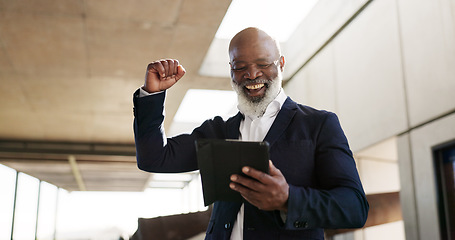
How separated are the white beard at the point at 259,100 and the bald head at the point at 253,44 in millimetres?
96

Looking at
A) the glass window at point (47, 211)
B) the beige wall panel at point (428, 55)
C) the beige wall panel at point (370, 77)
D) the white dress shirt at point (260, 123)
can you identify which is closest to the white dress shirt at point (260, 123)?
the white dress shirt at point (260, 123)

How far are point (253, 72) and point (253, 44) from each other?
98 millimetres

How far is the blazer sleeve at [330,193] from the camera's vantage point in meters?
1.47

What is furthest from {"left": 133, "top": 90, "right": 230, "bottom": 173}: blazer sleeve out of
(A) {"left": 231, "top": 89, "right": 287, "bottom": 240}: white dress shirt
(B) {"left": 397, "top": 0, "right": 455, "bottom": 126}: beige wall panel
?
(B) {"left": 397, "top": 0, "right": 455, "bottom": 126}: beige wall panel

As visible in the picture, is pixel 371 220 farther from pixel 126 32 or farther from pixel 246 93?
pixel 126 32

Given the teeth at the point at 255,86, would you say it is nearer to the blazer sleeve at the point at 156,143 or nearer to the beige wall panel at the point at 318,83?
the blazer sleeve at the point at 156,143

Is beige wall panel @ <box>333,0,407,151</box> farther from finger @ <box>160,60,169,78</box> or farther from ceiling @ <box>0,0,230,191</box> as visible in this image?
finger @ <box>160,60,169,78</box>

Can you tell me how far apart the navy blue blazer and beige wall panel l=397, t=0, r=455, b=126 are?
133 inches

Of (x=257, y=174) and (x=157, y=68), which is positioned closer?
(x=257, y=174)

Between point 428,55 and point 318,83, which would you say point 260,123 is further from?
point 318,83

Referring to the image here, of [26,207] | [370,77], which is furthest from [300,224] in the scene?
[26,207]

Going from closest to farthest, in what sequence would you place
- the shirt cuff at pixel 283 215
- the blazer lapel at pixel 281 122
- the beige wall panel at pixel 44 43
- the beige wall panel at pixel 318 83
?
the shirt cuff at pixel 283 215
the blazer lapel at pixel 281 122
the beige wall panel at pixel 44 43
the beige wall panel at pixel 318 83

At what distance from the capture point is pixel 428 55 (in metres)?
5.02

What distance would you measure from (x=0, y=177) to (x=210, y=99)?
821 cm
